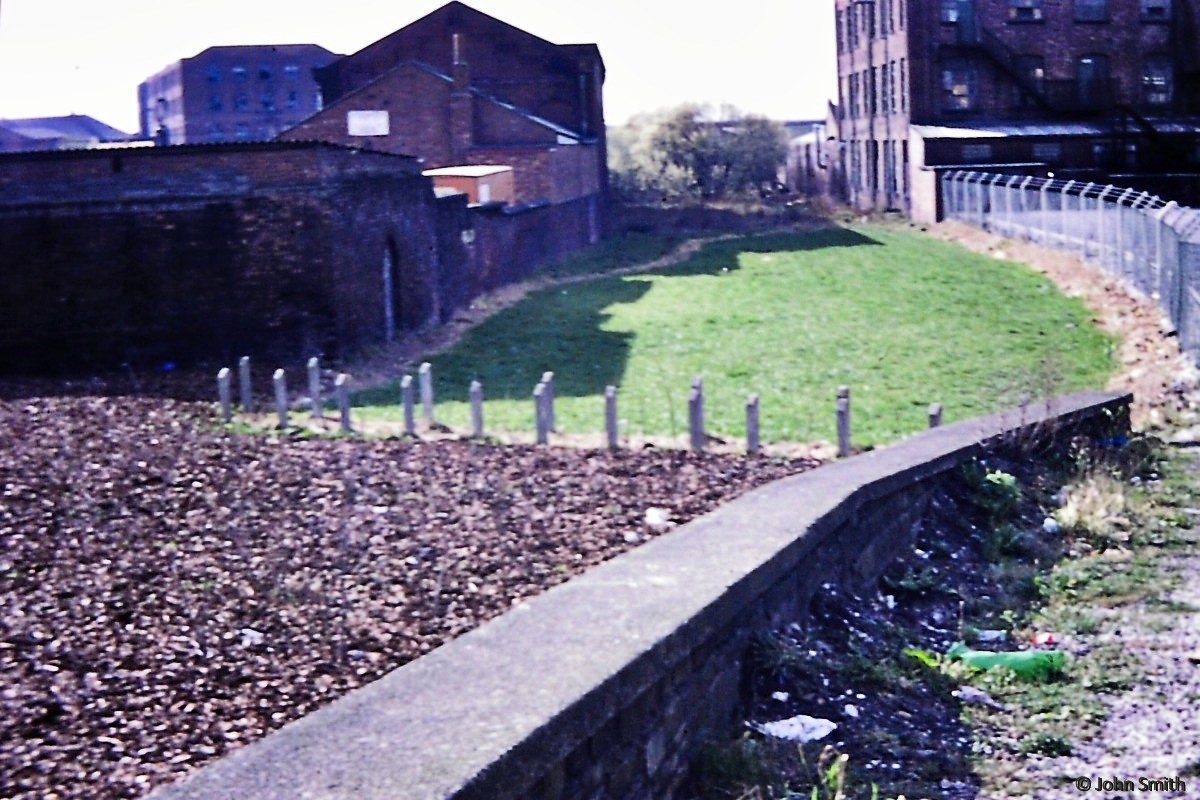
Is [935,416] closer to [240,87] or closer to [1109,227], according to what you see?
[1109,227]

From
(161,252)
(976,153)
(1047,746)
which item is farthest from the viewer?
(976,153)

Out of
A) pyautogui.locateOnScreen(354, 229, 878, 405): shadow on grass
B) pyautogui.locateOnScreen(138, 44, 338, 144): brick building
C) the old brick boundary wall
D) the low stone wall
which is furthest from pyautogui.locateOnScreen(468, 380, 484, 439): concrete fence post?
pyautogui.locateOnScreen(138, 44, 338, 144): brick building

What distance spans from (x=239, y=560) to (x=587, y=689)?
4679 millimetres

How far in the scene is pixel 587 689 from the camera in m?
6.41

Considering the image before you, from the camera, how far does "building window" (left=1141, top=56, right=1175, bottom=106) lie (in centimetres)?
5469

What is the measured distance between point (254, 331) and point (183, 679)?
15796 mm

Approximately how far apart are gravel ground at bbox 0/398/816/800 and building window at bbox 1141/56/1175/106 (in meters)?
44.1

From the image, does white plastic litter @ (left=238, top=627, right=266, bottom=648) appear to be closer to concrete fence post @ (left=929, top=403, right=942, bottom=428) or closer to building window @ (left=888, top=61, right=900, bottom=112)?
concrete fence post @ (left=929, top=403, right=942, bottom=428)

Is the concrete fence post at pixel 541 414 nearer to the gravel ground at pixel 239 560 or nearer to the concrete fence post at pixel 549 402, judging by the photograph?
the concrete fence post at pixel 549 402

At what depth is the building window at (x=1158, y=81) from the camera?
2153 inches

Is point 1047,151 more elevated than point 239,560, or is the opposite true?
point 1047,151

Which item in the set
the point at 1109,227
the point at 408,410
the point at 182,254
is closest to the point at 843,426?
the point at 408,410

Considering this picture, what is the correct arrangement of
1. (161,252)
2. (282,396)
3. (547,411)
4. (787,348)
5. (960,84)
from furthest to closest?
(960,84), (787,348), (161,252), (282,396), (547,411)

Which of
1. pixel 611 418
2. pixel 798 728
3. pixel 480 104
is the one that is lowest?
pixel 798 728
